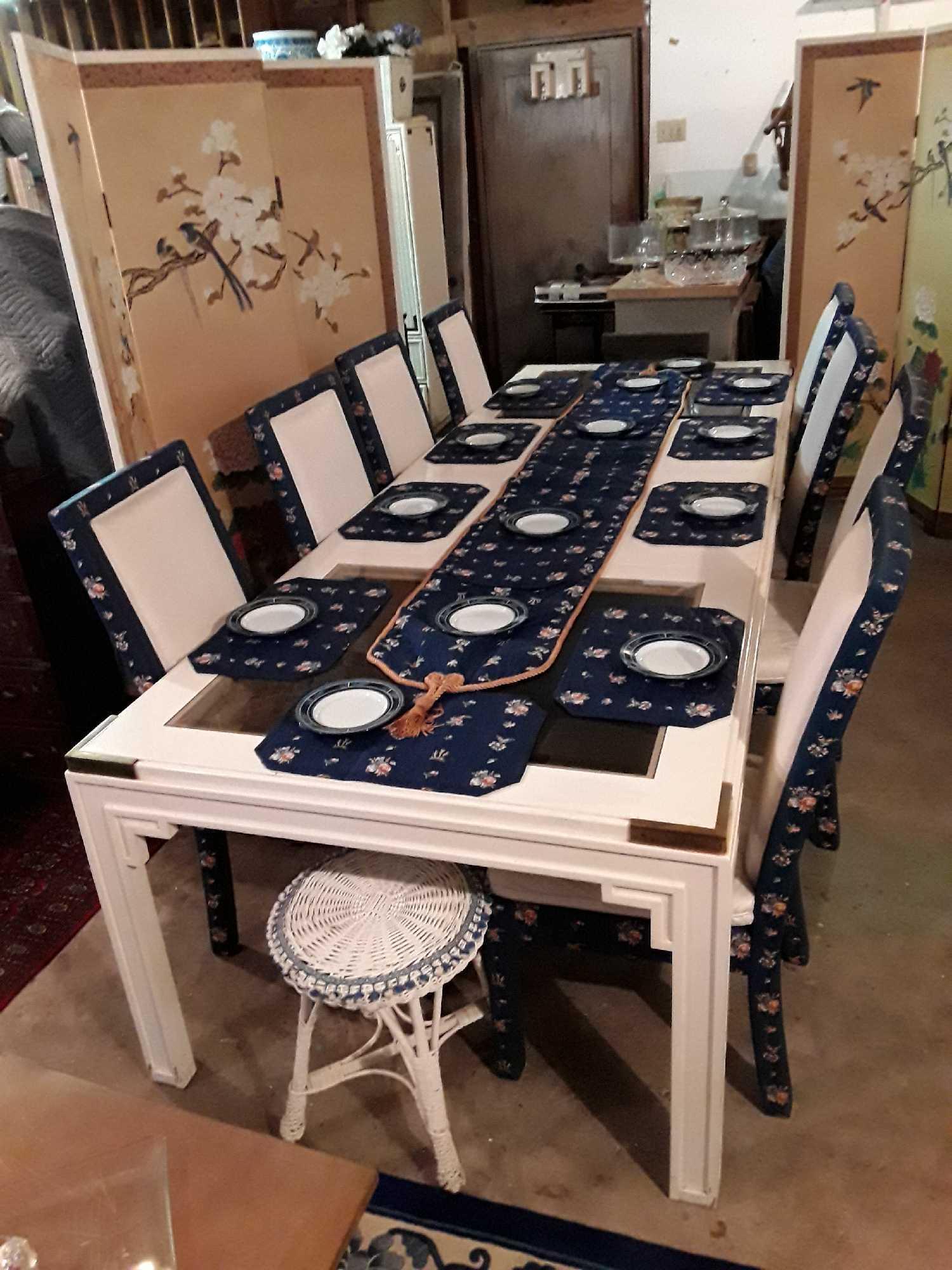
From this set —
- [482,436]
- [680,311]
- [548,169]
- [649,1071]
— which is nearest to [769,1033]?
[649,1071]

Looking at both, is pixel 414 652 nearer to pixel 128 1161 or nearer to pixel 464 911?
pixel 464 911

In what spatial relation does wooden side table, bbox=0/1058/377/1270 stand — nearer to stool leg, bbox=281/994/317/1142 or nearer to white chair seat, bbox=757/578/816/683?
stool leg, bbox=281/994/317/1142

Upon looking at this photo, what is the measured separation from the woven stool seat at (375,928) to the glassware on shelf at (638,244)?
3462 mm

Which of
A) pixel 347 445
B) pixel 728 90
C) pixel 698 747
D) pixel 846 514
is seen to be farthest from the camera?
pixel 728 90

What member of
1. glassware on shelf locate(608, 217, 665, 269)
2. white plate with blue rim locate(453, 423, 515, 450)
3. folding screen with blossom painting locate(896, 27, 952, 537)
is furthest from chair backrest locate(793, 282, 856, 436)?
glassware on shelf locate(608, 217, 665, 269)

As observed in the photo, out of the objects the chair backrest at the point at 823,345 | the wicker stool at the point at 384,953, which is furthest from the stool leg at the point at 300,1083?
the chair backrest at the point at 823,345

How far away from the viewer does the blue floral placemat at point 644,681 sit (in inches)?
48.3

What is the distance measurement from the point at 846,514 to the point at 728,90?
145 inches

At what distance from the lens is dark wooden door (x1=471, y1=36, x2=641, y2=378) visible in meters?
4.57

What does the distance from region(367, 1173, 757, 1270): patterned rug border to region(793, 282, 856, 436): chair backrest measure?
195 centimetres

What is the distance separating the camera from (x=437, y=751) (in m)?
1.20

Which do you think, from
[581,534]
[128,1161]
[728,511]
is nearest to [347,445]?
[581,534]

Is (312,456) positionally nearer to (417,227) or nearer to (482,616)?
(482,616)

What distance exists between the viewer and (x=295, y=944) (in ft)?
4.19
